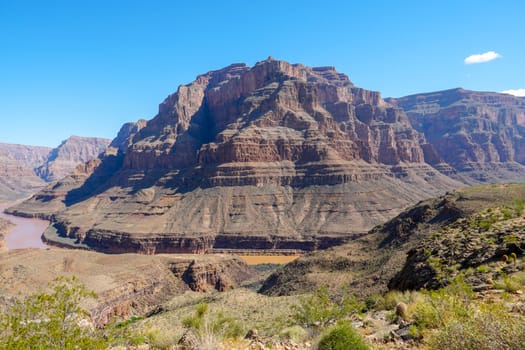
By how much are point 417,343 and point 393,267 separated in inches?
943

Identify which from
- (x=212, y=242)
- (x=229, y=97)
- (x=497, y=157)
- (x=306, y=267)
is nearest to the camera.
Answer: (x=306, y=267)

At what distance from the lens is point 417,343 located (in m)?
10.1

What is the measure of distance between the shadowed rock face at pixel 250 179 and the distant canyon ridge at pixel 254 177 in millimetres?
468

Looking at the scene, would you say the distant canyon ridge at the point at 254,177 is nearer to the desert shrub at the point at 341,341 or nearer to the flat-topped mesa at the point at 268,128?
the flat-topped mesa at the point at 268,128

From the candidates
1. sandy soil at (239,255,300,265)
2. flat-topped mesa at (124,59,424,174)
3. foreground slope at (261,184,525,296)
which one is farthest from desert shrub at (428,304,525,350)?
flat-topped mesa at (124,59,424,174)

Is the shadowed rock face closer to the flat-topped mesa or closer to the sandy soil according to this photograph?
the flat-topped mesa

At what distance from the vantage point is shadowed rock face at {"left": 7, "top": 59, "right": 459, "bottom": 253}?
92419mm

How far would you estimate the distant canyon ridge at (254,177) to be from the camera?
304 ft

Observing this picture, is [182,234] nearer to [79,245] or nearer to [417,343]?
[79,245]

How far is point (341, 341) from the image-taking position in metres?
9.14

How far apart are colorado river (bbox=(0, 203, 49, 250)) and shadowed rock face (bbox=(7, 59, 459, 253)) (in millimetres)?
5393

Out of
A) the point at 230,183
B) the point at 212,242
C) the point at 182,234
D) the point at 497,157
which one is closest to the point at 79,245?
the point at 182,234

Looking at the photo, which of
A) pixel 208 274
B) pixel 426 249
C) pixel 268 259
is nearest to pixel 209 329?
pixel 426 249

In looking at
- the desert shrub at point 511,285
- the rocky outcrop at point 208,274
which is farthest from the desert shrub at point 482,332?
the rocky outcrop at point 208,274
